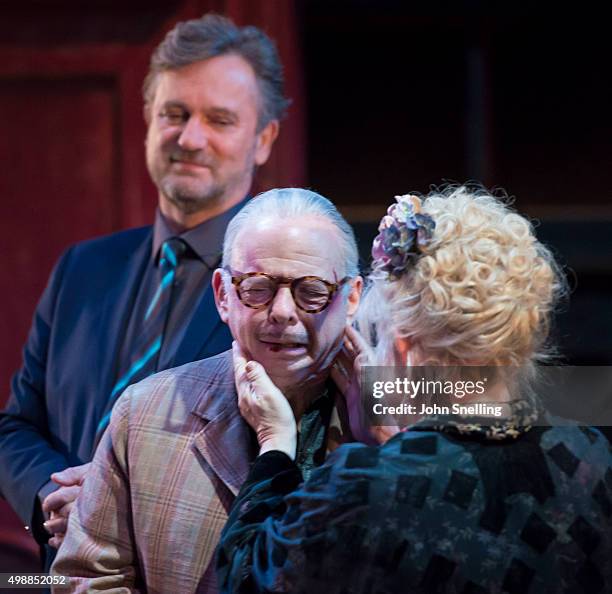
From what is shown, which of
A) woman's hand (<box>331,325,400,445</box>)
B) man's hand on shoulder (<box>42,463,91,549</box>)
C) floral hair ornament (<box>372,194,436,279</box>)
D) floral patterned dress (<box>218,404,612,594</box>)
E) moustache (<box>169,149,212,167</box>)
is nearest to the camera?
floral patterned dress (<box>218,404,612,594</box>)

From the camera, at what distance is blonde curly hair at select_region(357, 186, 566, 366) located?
5.32 ft

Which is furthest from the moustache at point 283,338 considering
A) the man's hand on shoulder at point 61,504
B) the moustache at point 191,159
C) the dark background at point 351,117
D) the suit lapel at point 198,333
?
the dark background at point 351,117

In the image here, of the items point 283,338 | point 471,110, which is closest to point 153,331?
point 283,338

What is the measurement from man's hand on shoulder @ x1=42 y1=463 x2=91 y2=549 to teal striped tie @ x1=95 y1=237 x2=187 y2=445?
92mm

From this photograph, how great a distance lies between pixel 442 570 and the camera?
4.99 feet

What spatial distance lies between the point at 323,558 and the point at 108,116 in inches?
68.2

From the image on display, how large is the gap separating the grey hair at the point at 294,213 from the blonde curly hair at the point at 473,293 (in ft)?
0.27

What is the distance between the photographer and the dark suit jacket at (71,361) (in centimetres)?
216

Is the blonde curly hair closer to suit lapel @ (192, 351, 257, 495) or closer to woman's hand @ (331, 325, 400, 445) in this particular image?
woman's hand @ (331, 325, 400, 445)

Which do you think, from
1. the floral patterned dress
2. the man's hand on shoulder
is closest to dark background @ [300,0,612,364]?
the man's hand on shoulder

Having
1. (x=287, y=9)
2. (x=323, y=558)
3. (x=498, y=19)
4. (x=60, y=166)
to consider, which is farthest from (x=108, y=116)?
(x=323, y=558)

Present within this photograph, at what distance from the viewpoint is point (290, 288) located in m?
1.71

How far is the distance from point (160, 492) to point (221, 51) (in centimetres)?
98

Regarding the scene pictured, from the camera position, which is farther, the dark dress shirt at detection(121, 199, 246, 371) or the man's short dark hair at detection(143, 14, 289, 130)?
the man's short dark hair at detection(143, 14, 289, 130)
